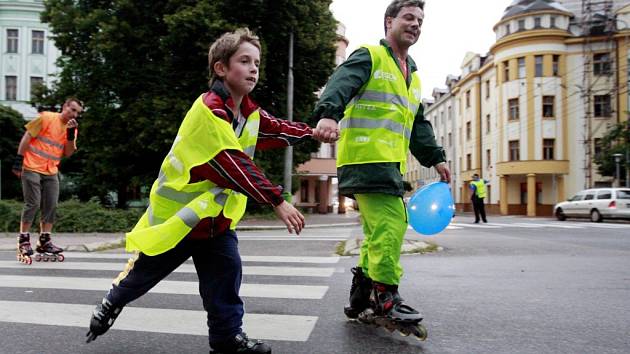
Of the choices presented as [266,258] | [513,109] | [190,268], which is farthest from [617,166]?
[190,268]

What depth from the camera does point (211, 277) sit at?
2779 mm

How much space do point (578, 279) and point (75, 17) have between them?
18921 mm

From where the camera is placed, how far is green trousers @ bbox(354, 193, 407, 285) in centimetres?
317

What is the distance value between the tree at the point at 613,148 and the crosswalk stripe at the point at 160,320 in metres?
30.9

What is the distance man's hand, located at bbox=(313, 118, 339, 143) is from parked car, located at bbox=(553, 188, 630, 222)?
2334cm

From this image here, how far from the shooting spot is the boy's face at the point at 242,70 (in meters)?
2.78

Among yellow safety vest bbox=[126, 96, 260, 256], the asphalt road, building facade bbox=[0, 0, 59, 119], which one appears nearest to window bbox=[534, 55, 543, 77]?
building facade bbox=[0, 0, 59, 119]

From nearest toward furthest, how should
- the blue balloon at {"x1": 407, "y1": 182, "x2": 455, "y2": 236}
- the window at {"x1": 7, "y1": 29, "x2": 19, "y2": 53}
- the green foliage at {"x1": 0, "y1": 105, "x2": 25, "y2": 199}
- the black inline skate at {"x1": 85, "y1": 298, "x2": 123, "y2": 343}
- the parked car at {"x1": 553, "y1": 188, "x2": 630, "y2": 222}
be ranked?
the black inline skate at {"x1": 85, "y1": 298, "x2": 123, "y2": 343}
the blue balloon at {"x1": 407, "y1": 182, "x2": 455, "y2": 236}
the parked car at {"x1": 553, "y1": 188, "x2": 630, "y2": 222}
the green foliage at {"x1": 0, "y1": 105, "x2": 25, "y2": 199}
the window at {"x1": 7, "y1": 29, "x2": 19, "y2": 53}

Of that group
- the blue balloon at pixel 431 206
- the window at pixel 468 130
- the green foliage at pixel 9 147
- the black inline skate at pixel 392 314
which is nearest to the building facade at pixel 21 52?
the green foliage at pixel 9 147

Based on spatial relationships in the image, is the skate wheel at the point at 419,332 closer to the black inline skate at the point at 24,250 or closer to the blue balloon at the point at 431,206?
the blue balloon at the point at 431,206

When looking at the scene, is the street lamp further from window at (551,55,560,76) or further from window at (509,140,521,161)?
window at (551,55,560,76)

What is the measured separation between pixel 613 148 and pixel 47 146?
3193 centimetres

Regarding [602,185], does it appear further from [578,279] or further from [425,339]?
[425,339]

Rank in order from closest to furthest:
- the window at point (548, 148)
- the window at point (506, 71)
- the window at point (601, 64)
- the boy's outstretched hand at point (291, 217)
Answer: the boy's outstretched hand at point (291, 217) → the window at point (601, 64) → the window at point (548, 148) → the window at point (506, 71)
